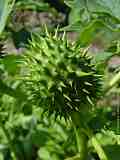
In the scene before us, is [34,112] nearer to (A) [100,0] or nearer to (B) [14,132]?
(B) [14,132]

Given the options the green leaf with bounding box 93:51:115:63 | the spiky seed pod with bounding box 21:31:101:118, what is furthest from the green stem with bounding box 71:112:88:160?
the green leaf with bounding box 93:51:115:63

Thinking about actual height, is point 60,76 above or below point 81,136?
above

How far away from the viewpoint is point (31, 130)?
271cm

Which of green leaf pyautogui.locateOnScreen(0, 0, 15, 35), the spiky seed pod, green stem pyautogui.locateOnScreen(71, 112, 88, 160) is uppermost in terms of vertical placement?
green leaf pyautogui.locateOnScreen(0, 0, 15, 35)

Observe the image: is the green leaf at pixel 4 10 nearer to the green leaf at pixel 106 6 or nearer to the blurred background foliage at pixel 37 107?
the blurred background foliage at pixel 37 107

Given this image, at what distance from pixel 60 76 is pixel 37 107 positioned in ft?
0.42

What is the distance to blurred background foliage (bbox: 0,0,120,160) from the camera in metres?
1.62

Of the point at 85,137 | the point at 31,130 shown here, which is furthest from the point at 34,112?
the point at 85,137

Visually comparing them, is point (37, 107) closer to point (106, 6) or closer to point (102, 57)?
point (102, 57)

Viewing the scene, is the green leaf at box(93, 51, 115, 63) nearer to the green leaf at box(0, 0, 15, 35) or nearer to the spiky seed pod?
the spiky seed pod

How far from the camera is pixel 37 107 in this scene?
160 centimetres

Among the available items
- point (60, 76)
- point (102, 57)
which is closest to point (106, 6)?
point (102, 57)

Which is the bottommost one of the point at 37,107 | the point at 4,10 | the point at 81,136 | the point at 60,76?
the point at 81,136

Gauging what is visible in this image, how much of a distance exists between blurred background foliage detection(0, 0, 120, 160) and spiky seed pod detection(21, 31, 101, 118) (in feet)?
0.15
